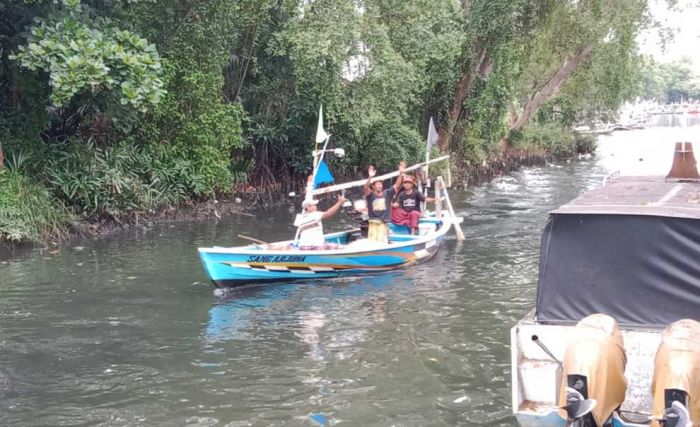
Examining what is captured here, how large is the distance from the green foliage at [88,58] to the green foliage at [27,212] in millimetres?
2542

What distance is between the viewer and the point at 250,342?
31.9 ft

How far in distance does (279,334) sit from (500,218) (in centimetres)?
1161

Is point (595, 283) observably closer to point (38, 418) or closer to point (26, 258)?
point (38, 418)

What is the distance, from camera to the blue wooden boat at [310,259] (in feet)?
39.0

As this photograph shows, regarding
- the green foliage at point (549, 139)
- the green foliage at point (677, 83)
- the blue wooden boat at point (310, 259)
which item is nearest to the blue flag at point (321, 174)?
the blue wooden boat at point (310, 259)

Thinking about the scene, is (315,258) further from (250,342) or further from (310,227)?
(250,342)

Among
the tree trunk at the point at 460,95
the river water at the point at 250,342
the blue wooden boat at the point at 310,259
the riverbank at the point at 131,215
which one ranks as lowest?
the river water at the point at 250,342

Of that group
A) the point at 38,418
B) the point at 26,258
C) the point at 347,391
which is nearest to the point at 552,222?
the point at 347,391

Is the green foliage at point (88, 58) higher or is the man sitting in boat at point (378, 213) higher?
the green foliage at point (88, 58)

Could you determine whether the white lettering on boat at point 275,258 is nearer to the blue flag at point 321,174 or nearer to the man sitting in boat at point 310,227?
the man sitting in boat at point 310,227

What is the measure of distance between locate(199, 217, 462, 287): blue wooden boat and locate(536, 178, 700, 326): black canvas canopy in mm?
6241

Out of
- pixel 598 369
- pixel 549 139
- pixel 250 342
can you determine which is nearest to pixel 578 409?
pixel 598 369

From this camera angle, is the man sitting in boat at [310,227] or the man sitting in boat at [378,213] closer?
the man sitting in boat at [310,227]

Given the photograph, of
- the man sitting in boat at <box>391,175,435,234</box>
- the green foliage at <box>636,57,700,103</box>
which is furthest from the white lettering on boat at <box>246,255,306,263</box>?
the green foliage at <box>636,57,700,103</box>
